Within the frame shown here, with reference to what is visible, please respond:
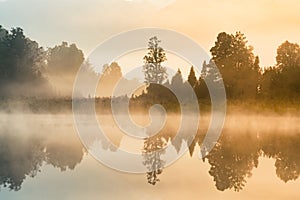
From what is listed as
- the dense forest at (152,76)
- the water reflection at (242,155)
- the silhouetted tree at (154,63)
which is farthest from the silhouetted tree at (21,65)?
the water reflection at (242,155)

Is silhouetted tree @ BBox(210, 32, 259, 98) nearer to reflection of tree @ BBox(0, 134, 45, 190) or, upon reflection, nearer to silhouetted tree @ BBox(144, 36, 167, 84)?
silhouetted tree @ BBox(144, 36, 167, 84)

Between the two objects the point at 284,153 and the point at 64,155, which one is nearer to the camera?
the point at 64,155

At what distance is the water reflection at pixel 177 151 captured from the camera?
665 cm

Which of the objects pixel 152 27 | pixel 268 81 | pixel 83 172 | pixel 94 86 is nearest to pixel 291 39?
pixel 268 81

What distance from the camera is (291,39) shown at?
621 inches

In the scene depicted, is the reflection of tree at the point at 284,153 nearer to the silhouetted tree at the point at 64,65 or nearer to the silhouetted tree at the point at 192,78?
the silhouetted tree at the point at 192,78

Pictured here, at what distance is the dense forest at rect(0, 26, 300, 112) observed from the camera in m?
14.4

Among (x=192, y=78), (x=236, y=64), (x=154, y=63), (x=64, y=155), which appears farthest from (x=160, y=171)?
(x=236, y=64)

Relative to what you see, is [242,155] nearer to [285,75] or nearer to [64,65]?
[285,75]

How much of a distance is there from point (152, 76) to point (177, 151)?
16.9 feet

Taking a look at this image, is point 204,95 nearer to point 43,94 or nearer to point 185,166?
point 43,94

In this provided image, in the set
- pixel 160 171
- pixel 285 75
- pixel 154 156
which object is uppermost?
pixel 285 75

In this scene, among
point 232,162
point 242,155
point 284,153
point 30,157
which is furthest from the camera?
point 284,153

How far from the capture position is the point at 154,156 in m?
8.89
